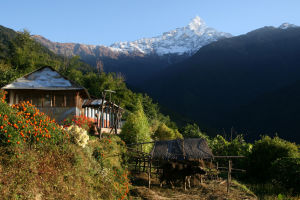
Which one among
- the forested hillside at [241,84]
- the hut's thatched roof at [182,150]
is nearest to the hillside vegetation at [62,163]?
the hut's thatched roof at [182,150]

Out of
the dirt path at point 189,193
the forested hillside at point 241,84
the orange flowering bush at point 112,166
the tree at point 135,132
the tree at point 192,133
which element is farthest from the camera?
the forested hillside at point 241,84

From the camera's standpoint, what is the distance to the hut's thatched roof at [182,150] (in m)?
14.5

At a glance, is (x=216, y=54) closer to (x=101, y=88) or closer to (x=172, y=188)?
(x=101, y=88)

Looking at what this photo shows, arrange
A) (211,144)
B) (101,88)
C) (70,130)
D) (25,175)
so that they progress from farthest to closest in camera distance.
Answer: (101,88)
(211,144)
(70,130)
(25,175)

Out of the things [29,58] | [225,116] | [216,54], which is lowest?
[225,116]

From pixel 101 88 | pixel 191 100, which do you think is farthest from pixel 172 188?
pixel 191 100

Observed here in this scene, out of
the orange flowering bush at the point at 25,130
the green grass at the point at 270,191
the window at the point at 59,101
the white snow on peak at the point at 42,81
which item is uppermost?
the white snow on peak at the point at 42,81

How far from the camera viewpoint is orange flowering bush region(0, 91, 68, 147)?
754 centimetres

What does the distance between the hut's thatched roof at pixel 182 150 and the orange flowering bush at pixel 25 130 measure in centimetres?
666

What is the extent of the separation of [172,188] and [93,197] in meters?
6.18

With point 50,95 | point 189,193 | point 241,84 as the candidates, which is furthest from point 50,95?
point 241,84

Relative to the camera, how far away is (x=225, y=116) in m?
90.2

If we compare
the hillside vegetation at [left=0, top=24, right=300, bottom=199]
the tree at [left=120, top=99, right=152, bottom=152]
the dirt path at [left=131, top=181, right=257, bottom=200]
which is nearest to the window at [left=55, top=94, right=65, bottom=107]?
the hillside vegetation at [left=0, top=24, right=300, bottom=199]

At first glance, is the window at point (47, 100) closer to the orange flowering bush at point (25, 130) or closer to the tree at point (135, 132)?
the tree at point (135, 132)
